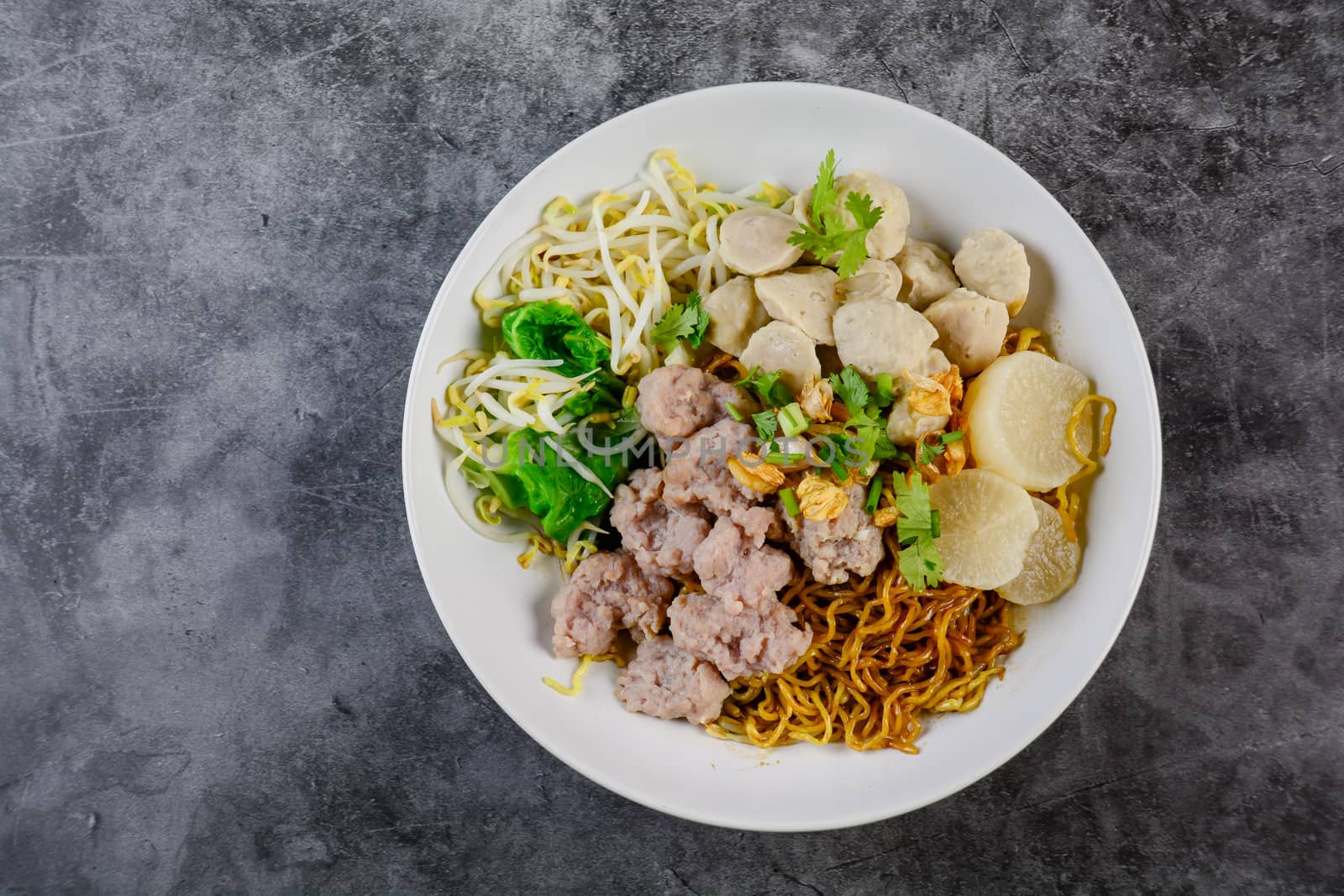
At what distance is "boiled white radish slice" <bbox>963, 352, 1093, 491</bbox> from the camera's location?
2.56 metres

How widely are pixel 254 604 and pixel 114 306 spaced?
1.33 m

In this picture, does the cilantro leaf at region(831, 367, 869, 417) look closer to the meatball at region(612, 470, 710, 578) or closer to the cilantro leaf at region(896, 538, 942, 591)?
the cilantro leaf at region(896, 538, 942, 591)

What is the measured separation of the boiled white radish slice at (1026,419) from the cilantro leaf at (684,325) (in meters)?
0.90

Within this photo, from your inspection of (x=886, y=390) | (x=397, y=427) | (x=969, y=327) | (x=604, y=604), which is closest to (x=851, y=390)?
(x=886, y=390)

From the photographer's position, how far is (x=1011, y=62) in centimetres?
316

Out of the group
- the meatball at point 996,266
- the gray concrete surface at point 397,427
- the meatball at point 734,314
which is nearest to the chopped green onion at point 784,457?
the meatball at point 734,314

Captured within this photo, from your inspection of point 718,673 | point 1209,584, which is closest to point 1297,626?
point 1209,584

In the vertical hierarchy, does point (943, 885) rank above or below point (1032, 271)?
below

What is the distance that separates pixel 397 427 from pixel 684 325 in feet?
4.24

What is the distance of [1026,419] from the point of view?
2588 millimetres

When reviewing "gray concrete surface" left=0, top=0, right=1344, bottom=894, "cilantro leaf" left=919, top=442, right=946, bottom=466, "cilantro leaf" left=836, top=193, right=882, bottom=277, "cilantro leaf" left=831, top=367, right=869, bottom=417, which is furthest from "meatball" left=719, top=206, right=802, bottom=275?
"gray concrete surface" left=0, top=0, right=1344, bottom=894

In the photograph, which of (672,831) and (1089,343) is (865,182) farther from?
(672,831)

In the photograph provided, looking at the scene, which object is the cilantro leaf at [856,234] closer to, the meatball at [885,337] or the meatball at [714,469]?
the meatball at [885,337]

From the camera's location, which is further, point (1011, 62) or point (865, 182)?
point (1011, 62)
